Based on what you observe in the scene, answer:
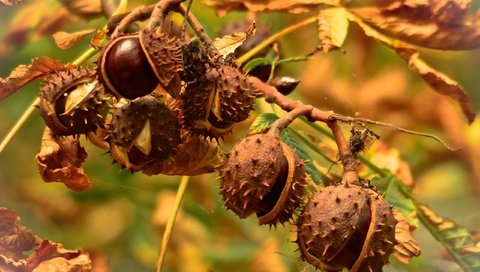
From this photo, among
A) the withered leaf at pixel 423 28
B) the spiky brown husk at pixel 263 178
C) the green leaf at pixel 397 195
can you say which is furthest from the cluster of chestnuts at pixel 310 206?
the withered leaf at pixel 423 28

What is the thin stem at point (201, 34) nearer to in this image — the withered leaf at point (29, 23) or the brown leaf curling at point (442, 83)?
the brown leaf curling at point (442, 83)

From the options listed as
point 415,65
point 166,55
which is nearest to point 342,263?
point 166,55

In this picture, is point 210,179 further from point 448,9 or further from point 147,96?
point 147,96

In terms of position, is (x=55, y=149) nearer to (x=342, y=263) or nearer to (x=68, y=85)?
(x=68, y=85)

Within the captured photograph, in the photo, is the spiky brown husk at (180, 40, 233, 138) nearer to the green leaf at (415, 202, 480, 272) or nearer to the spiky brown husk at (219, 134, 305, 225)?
the spiky brown husk at (219, 134, 305, 225)

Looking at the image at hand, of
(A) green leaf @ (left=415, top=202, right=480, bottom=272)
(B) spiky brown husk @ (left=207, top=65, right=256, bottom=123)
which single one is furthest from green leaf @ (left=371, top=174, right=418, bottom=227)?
(B) spiky brown husk @ (left=207, top=65, right=256, bottom=123)

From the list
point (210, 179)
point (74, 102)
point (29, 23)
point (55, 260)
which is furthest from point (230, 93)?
point (29, 23)
